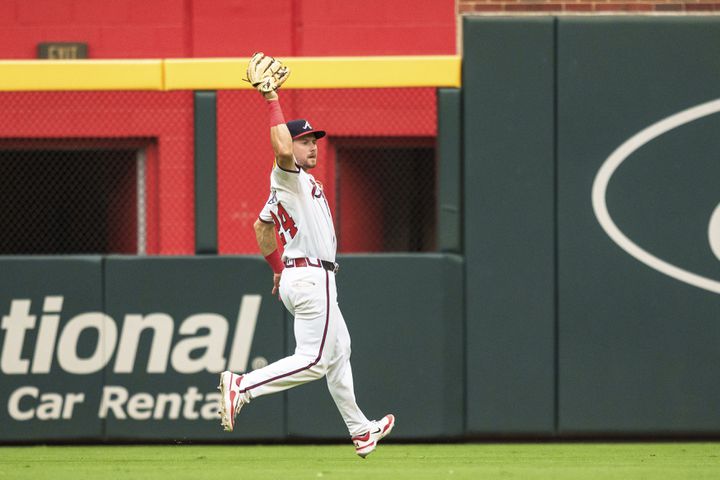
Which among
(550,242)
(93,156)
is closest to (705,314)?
(550,242)

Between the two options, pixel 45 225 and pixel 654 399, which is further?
pixel 45 225

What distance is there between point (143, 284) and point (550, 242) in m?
2.60

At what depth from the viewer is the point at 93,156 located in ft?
29.4

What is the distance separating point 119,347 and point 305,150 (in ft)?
7.03

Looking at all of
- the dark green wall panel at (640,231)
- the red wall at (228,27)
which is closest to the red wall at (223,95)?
the red wall at (228,27)

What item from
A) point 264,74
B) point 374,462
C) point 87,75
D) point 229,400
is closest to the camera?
point 264,74

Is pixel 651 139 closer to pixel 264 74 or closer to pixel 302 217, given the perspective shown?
pixel 302 217

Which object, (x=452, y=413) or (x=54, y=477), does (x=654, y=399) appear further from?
(x=54, y=477)

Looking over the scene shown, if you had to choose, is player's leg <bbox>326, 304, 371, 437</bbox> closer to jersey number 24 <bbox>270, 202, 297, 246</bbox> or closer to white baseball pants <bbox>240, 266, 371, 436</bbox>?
white baseball pants <bbox>240, 266, 371, 436</bbox>

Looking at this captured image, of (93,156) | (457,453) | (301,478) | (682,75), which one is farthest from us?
(93,156)

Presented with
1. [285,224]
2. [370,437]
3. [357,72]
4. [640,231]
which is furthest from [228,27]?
[370,437]

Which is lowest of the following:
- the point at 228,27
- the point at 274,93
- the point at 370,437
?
the point at 370,437

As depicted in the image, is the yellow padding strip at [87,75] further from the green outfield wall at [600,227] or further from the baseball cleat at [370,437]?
the baseball cleat at [370,437]

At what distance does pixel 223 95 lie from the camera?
31.0 feet
